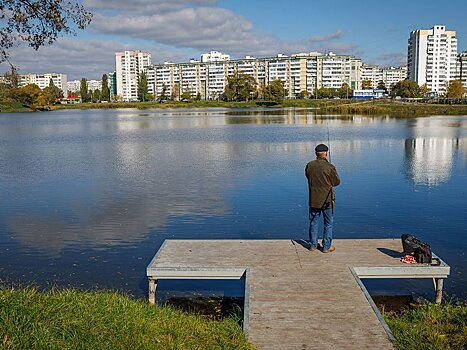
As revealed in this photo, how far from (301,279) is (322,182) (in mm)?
2153

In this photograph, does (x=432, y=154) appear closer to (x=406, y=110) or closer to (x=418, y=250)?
(x=418, y=250)

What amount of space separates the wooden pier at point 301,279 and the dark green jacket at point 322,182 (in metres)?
1.07

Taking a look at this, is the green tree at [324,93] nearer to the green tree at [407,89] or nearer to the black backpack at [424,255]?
the green tree at [407,89]

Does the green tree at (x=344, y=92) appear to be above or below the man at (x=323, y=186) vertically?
above

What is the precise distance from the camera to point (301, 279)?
8.67 m

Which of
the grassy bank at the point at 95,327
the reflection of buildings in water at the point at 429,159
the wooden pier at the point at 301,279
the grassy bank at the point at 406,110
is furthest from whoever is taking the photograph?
the grassy bank at the point at 406,110

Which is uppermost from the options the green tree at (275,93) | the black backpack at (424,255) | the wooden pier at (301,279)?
the green tree at (275,93)

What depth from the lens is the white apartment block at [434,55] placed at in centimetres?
18738

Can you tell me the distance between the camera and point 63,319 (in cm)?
668

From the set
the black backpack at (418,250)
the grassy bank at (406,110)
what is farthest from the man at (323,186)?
the grassy bank at (406,110)

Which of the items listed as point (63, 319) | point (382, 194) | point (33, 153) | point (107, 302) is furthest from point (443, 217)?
point (33, 153)

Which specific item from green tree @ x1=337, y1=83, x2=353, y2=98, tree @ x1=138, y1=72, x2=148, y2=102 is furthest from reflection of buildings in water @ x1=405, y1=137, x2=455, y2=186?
tree @ x1=138, y1=72, x2=148, y2=102

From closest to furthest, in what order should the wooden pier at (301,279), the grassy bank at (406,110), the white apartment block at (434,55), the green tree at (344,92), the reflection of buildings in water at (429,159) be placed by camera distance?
the wooden pier at (301,279) < the reflection of buildings in water at (429,159) < the grassy bank at (406,110) < the green tree at (344,92) < the white apartment block at (434,55)

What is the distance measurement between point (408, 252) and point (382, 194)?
34.5 ft
